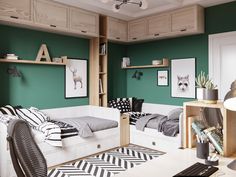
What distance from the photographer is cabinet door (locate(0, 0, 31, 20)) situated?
125 inches

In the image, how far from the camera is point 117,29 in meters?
4.82

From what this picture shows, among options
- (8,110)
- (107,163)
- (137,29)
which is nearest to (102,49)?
(137,29)

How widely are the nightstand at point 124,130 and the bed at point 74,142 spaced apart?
0.09 meters

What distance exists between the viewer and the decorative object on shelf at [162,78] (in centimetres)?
479

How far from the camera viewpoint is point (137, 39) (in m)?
4.89

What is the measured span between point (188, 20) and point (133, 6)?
43.9 inches

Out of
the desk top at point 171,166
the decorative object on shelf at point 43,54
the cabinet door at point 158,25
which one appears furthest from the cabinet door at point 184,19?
the desk top at point 171,166

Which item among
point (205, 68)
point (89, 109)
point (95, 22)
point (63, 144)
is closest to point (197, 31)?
point (205, 68)

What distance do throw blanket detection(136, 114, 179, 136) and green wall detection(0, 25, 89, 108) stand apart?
4.60 feet

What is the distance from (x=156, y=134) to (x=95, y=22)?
2489mm

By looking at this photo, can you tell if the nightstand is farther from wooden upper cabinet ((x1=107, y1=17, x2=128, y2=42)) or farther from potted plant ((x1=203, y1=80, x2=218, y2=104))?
potted plant ((x1=203, y1=80, x2=218, y2=104))

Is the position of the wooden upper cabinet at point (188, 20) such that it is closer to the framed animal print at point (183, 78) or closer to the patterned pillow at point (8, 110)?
the framed animal print at point (183, 78)

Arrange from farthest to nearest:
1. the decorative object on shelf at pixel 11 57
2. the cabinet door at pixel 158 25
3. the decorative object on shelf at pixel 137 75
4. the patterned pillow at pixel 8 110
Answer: the decorative object on shelf at pixel 137 75 < the cabinet door at pixel 158 25 < the decorative object on shelf at pixel 11 57 < the patterned pillow at pixel 8 110

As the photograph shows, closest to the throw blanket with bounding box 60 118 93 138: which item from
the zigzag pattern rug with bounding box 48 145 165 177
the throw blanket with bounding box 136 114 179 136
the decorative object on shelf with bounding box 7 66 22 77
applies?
the zigzag pattern rug with bounding box 48 145 165 177
